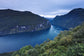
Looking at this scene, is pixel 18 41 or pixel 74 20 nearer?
pixel 18 41

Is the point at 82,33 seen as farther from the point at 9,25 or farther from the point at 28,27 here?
the point at 9,25

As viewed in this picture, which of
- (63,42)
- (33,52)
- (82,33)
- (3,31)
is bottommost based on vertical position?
(3,31)

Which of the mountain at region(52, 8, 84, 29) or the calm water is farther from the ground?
the mountain at region(52, 8, 84, 29)

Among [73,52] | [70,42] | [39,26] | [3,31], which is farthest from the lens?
[39,26]

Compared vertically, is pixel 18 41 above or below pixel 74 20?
below

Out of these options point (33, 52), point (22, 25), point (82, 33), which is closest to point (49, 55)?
point (33, 52)

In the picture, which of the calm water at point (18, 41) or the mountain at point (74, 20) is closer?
the calm water at point (18, 41)

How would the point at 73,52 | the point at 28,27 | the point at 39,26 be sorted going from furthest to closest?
1. the point at 39,26
2. the point at 28,27
3. the point at 73,52

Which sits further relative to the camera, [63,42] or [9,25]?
[9,25]

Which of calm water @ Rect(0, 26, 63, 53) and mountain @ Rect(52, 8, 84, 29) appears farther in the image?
mountain @ Rect(52, 8, 84, 29)

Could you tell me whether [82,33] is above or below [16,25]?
above

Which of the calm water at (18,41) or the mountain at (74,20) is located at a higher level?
the mountain at (74,20)
